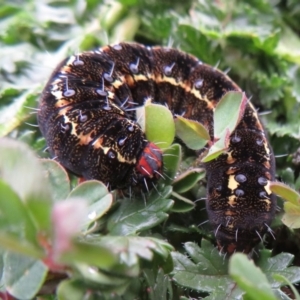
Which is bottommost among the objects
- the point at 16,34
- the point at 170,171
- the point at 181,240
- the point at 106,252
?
the point at 16,34

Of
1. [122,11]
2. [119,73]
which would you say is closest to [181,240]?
[119,73]

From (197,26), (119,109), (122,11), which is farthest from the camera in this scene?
(122,11)

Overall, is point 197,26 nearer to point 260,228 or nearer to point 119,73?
point 119,73

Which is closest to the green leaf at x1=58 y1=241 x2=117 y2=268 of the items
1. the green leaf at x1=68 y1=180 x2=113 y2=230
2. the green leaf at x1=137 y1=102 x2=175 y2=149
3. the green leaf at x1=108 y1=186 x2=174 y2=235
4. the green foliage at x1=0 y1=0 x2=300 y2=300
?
the green foliage at x1=0 y1=0 x2=300 y2=300

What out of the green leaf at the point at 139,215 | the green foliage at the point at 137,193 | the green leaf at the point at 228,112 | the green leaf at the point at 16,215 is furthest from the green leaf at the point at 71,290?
the green leaf at the point at 228,112

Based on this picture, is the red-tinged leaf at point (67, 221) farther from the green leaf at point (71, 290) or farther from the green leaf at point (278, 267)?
the green leaf at point (278, 267)

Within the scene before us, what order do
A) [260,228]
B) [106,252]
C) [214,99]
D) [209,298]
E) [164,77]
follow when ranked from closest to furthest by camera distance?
1. [106,252]
2. [209,298]
3. [260,228]
4. [214,99]
5. [164,77]
